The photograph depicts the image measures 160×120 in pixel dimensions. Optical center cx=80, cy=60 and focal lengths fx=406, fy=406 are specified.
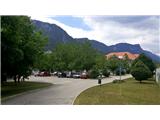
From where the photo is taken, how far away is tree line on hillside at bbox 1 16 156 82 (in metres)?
22.0

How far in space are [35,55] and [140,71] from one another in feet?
40.8

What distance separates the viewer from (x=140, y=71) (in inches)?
1491

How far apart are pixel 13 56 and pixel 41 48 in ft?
29.8

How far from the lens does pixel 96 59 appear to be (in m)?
33.8

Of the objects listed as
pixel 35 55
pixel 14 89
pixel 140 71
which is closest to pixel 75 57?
pixel 35 55

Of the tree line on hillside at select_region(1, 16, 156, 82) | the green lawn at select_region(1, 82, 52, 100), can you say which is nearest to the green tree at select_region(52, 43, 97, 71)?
the tree line on hillside at select_region(1, 16, 156, 82)

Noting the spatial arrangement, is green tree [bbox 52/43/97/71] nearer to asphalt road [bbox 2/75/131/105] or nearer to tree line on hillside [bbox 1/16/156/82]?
tree line on hillside [bbox 1/16/156/82]

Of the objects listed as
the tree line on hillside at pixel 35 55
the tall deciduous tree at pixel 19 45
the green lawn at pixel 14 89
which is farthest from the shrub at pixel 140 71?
the tall deciduous tree at pixel 19 45

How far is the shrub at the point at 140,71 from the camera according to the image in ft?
124

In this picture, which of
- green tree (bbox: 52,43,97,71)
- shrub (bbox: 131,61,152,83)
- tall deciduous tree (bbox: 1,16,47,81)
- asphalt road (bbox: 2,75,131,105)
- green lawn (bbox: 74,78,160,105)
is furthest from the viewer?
shrub (bbox: 131,61,152,83)
